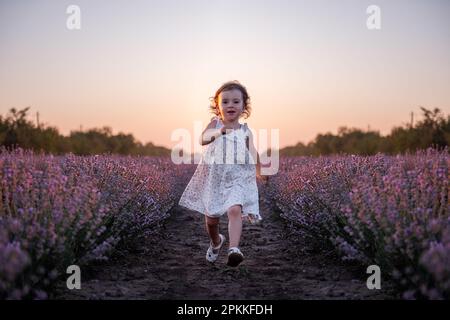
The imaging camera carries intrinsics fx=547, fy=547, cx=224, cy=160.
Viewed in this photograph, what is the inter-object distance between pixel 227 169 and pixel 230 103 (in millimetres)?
536

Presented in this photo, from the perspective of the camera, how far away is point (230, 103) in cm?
444

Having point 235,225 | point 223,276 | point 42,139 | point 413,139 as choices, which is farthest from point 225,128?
point 413,139

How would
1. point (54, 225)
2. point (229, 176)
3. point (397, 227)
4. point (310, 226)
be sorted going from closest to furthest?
1. point (397, 227)
2. point (54, 225)
3. point (229, 176)
4. point (310, 226)

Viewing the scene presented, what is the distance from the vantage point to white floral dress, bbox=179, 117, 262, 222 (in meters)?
4.36

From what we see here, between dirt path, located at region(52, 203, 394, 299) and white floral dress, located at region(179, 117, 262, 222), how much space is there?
19.2 inches

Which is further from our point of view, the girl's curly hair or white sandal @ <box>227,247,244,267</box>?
the girl's curly hair

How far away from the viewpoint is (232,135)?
4.50 metres

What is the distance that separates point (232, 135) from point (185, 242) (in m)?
1.76

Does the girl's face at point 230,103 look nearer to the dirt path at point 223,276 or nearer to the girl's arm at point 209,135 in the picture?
the girl's arm at point 209,135

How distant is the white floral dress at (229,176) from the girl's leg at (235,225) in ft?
0.16

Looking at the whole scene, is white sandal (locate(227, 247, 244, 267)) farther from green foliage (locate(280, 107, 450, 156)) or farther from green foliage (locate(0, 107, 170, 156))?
green foliage (locate(280, 107, 450, 156))

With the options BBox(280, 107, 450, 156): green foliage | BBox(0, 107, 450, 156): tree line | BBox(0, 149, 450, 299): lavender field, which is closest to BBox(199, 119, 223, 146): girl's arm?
BBox(0, 149, 450, 299): lavender field

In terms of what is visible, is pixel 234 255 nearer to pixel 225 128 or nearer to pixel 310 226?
pixel 225 128

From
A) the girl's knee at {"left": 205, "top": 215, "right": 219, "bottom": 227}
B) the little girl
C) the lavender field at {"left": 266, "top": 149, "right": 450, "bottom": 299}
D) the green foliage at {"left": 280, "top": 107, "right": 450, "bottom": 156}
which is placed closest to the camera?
the lavender field at {"left": 266, "top": 149, "right": 450, "bottom": 299}
